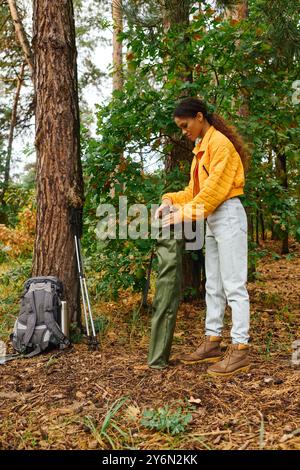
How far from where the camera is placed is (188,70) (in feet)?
15.7

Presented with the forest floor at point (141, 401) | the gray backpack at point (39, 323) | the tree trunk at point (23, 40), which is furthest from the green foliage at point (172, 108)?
the tree trunk at point (23, 40)

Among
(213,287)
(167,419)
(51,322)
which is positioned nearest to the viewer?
(167,419)

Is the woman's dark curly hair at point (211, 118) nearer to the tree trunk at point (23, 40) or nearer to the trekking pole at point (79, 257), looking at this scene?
the trekking pole at point (79, 257)

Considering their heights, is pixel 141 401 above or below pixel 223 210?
below

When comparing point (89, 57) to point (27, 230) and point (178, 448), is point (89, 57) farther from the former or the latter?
point (178, 448)

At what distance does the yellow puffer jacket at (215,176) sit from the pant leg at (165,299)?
0.27 meters

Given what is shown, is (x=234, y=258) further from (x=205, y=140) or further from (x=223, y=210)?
(x=205, y=140)

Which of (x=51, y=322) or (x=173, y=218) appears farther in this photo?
(x=51, y=322)

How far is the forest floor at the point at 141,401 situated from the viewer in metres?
2.41

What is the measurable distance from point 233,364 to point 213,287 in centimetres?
56

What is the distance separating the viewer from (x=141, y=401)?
111 inches

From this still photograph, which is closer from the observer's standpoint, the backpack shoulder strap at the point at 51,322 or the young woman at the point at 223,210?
the young woman at the point at 223,210

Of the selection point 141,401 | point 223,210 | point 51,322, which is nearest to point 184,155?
point 223,210

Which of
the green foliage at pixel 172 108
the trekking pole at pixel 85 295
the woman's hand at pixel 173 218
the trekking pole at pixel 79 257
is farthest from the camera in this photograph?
the green foliage at pixel 172 108
